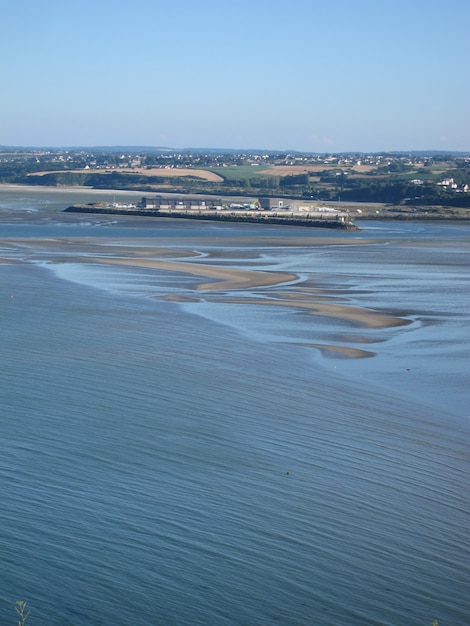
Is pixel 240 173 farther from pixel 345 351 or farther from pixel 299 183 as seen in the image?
pixel 345 351

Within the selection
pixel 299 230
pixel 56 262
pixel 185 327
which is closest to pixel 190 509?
pixel 185 327

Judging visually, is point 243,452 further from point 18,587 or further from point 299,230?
point 299,230

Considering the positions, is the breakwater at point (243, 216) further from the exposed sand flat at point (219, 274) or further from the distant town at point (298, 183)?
the exposed sand flat at point (219, 274)


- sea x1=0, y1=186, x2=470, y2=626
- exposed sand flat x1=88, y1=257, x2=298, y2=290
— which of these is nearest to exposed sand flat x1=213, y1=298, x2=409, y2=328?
sea x1=0, y1=186, x2=470, y2=626

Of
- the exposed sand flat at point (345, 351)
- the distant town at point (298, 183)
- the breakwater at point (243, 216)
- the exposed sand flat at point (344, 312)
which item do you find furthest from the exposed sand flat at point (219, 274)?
the distant town at point (298, 183)

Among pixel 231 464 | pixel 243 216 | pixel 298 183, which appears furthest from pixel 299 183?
pixel 231 464

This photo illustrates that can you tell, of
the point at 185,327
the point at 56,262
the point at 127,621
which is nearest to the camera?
the point at 127,621
